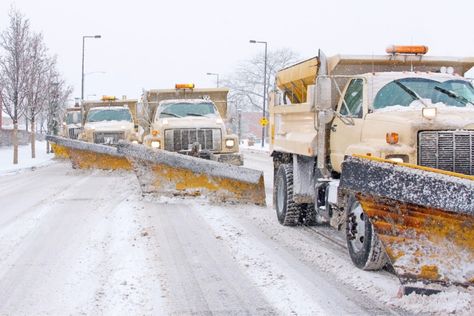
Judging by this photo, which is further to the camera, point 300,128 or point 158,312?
point 300,128

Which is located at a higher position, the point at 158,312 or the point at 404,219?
the point at 404,219

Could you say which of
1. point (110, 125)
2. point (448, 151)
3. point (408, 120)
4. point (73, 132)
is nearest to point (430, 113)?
point (408, 120)

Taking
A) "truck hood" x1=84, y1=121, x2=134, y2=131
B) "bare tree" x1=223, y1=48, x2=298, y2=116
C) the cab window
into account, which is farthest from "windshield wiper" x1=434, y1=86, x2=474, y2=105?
"bare tree" x1=223, y1=48, x2=298, y2=116

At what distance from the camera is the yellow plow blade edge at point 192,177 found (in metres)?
10.8

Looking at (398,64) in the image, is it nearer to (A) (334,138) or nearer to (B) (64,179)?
(A) (334,138)

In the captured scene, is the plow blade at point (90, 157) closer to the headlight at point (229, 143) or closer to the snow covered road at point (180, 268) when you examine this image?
the headlight at point (229, 143)

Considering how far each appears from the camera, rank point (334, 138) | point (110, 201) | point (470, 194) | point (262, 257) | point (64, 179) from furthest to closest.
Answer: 1. point (64, 179)
2. point (110, 201)
3. point (334, 138)
4. point (262, 257)
5. point (470, 194)

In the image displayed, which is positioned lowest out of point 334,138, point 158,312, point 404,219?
point 158,312

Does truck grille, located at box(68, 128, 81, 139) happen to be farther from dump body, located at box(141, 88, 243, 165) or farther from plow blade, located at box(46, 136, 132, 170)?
dump body, located at box(141, 88, 243, 165)

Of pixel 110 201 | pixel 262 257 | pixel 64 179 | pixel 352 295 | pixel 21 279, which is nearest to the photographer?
pixel 352 295

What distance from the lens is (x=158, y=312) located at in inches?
192

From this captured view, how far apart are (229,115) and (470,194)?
1278cm

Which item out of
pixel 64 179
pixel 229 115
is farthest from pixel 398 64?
pixel 64 179

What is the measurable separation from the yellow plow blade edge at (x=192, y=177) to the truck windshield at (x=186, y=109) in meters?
4.18
